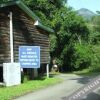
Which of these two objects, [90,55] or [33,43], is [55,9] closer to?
[90,55]

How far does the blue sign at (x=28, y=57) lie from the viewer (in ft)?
86.4

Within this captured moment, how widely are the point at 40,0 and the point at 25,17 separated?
13.0 m

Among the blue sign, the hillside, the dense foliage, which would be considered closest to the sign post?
the blue sign

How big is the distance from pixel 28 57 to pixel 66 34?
19466 millimetres

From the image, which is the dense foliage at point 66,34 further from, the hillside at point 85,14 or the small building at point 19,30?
the small building at point 19,30

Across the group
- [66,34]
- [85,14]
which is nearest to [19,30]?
[66,34]

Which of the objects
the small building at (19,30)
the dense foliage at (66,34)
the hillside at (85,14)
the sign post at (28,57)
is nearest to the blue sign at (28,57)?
the sign post at (28,57)

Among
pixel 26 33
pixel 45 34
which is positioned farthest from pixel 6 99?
pixel 45 34

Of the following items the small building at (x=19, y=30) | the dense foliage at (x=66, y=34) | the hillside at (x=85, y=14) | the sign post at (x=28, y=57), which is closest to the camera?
the small building at (x=19, y=30)

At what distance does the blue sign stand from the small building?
50 cm

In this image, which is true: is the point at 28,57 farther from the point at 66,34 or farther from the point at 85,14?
the point at 85,14

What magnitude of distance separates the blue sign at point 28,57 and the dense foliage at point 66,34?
14250 millimetres

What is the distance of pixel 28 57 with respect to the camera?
26391mm

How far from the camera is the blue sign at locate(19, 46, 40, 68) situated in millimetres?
26344
